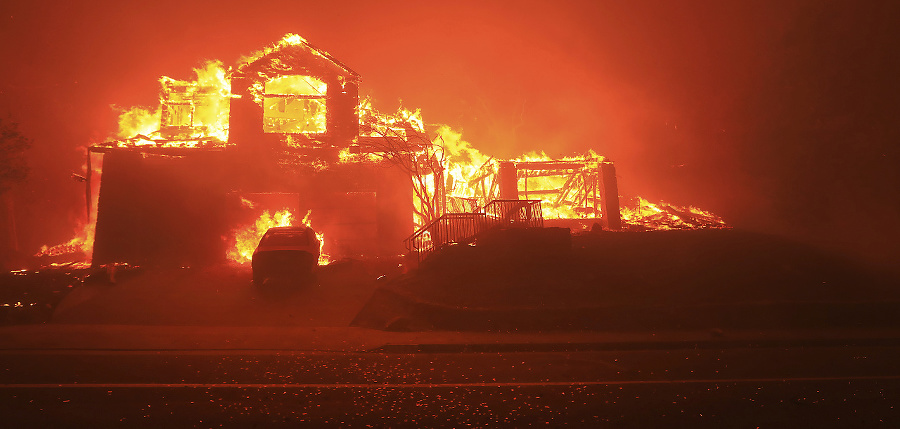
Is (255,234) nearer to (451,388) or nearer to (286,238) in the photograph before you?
(286,238)

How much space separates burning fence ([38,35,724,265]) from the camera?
1869 centimetres

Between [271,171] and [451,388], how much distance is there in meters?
16.2

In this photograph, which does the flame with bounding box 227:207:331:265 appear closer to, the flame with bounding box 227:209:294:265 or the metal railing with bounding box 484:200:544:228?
the flame with bounding box 227:209:294:265

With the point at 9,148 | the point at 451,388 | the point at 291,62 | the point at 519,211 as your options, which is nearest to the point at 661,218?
the point at 519,211

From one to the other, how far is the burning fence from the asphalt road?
11.4m

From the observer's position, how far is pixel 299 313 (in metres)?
11.8

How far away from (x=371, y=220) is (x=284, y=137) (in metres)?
5.14

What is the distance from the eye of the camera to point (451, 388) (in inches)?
232

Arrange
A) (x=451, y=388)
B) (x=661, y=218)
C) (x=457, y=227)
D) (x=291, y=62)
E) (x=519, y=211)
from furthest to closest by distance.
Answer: (x=661, y=218)
(x=291, y=62)
(x=519, y=211)
(x=457, y=227)
(x=451, y=388)

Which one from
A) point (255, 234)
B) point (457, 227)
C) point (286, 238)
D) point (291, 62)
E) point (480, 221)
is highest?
point (291, 62)

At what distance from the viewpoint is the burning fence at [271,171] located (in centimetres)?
1869

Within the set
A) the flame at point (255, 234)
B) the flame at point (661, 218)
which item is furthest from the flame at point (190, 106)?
the flame at point (661, 218)

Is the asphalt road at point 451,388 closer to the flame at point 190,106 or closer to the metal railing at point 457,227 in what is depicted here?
the metal railing at point 457,227

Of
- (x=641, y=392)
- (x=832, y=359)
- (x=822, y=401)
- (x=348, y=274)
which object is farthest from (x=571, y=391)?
(x=348, y=274)
